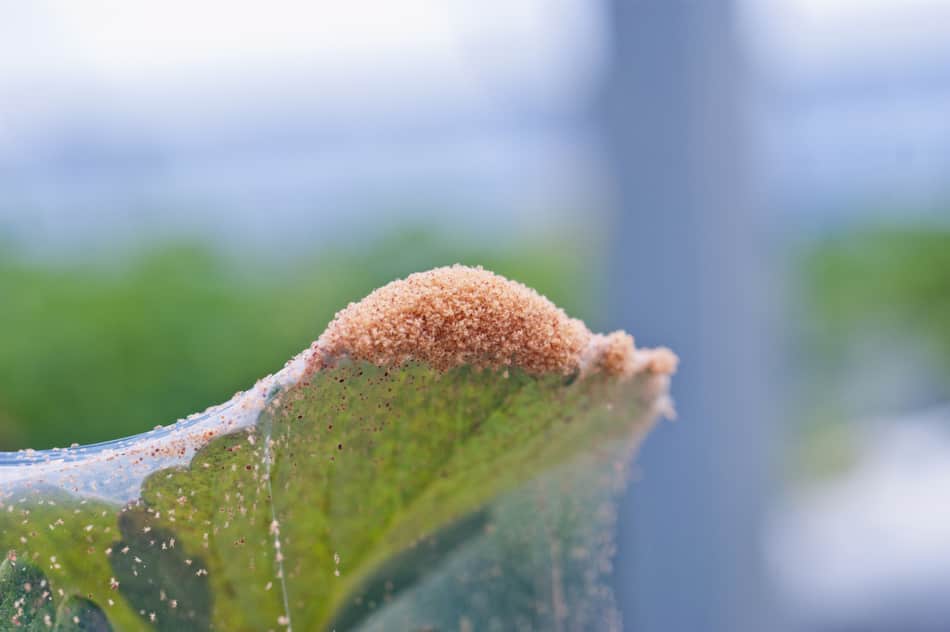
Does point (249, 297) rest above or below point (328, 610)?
above

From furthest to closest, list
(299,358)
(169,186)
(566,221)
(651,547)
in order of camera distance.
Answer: (169,186), (566,221), (651,547), (299,358)

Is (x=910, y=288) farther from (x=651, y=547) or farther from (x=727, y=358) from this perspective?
Result: (x=651, y=547)

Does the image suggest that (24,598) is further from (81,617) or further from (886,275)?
(886,275)

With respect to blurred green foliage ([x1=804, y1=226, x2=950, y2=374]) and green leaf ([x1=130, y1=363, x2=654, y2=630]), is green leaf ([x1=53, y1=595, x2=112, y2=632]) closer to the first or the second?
green leaf ([x1=130, y1=363, x2=654, y2=630])

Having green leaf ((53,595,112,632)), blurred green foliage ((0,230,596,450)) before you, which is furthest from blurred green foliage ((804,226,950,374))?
green leaf ((53,595,112,632))

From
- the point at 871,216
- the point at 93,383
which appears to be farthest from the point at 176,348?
the point at 871,216

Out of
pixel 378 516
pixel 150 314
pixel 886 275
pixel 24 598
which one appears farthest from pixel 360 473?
pixel 886 275
